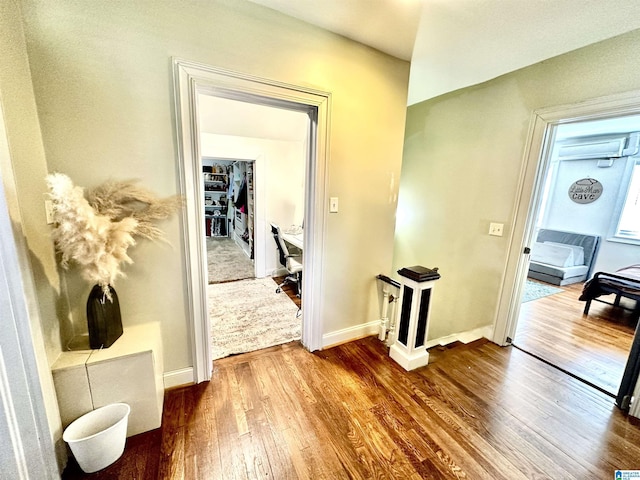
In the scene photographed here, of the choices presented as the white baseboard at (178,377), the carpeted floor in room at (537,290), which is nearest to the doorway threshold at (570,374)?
the carpeted floor in room at (537,290)

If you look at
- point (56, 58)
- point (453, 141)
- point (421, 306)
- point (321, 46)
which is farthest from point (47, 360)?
point (453, 141)

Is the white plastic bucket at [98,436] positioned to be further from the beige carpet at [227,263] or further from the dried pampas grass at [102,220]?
the beige carpet at [227,263]

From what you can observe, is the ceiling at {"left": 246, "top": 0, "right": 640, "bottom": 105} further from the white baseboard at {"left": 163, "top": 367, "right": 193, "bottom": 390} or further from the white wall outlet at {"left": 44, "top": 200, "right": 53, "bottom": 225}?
the white baseboard at {"left": 163, "top": 367, "right": 193, "bottom": 390}

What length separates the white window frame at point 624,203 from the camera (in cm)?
404

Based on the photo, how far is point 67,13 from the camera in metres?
1.21

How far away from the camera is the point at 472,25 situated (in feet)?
5.31

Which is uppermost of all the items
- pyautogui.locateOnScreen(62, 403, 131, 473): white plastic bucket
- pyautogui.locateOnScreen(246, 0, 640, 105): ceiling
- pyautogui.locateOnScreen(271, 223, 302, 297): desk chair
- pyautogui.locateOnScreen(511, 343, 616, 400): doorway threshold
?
pyautogui.locateOnScreen(246, 0, 640, 105): ceiling

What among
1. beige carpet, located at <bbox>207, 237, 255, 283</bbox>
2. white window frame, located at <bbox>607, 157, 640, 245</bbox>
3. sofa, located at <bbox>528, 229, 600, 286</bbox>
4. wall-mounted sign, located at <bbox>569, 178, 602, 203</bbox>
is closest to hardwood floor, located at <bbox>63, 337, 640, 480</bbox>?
beige carpet, located at <bbox>207, 237, 255, 283</bbox>

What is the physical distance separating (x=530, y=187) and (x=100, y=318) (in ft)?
10.4

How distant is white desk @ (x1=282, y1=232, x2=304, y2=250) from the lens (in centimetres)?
365

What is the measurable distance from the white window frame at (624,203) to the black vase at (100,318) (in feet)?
21.6

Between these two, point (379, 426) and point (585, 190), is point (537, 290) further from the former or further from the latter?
point (379, 426)

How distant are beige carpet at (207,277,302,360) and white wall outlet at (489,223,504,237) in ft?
6.95

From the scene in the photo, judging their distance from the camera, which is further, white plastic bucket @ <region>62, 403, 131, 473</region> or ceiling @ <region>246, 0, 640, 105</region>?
ceiling @ <region>246, 0, 640, 105</region>
